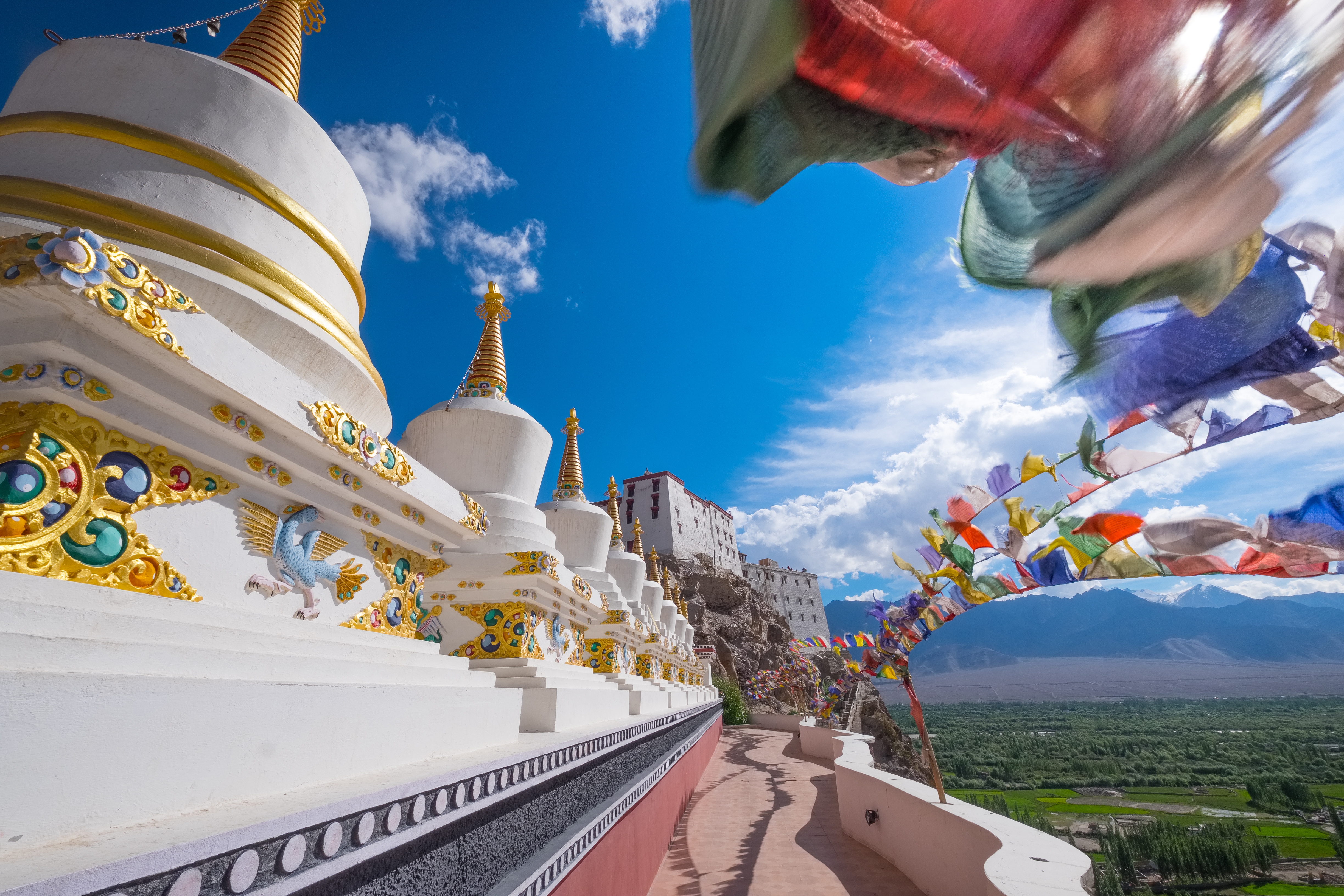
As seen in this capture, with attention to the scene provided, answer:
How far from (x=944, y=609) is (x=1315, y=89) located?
6.17 meters

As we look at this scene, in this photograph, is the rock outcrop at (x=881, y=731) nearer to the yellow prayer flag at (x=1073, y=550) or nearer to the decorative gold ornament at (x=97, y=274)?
the yellow prayer flag at (x=1073, y=550)

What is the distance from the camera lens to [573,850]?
3.87 metres

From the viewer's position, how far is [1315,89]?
1.09 meters

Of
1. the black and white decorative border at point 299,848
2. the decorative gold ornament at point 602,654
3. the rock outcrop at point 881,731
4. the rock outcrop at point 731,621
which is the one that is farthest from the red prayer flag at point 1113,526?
the rock outcrop at point 731,621

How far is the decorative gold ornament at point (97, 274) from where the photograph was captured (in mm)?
1699

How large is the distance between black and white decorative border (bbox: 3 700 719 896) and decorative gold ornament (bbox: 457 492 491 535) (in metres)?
1.48

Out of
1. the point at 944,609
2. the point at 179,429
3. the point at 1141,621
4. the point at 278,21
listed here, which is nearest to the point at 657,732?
the point at 944,609

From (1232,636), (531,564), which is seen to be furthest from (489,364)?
(1232,636)

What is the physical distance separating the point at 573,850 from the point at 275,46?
529 cm

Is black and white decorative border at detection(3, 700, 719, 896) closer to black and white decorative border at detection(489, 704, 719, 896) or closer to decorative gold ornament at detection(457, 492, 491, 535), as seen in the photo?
black and white decorative border at detection(489, 704, 719, 896)

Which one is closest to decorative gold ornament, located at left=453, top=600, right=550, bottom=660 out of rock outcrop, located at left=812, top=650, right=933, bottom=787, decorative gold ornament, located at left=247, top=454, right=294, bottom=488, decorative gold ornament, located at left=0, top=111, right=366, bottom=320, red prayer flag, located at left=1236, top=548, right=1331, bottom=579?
decorative gold ornament, located at left=247, top=454, right=294, bottom=488

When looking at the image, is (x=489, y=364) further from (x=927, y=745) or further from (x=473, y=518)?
(x=927, y=745)

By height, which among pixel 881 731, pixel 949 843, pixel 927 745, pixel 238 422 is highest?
pixel 238 422

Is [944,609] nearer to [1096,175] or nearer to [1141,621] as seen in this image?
[1096,175]
